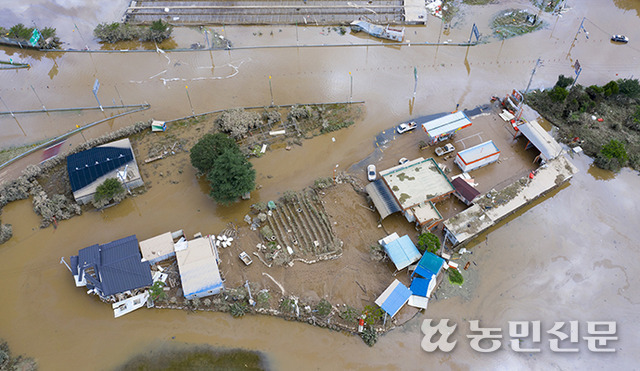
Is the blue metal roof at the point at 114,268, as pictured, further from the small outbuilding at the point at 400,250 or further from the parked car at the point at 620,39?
the parked car at the point at 620,39

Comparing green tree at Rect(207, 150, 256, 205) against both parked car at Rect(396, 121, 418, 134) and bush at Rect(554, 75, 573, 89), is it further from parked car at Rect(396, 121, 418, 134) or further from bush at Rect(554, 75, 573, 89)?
bush at Rect(554, 75, 573, 89)

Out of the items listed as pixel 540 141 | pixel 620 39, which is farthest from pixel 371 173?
pixel 620 39

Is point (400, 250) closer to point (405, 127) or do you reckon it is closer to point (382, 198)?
point (382, 198)

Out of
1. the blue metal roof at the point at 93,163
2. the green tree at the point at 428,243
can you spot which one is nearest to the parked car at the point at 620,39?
the green tree at the point at 428,243

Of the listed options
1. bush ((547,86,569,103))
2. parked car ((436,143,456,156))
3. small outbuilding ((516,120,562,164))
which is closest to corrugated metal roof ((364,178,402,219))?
parked car ((436,143,456,156))

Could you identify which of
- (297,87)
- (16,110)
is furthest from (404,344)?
(16,110)

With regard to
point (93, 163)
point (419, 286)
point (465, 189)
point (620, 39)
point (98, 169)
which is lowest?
point (419, 286)
